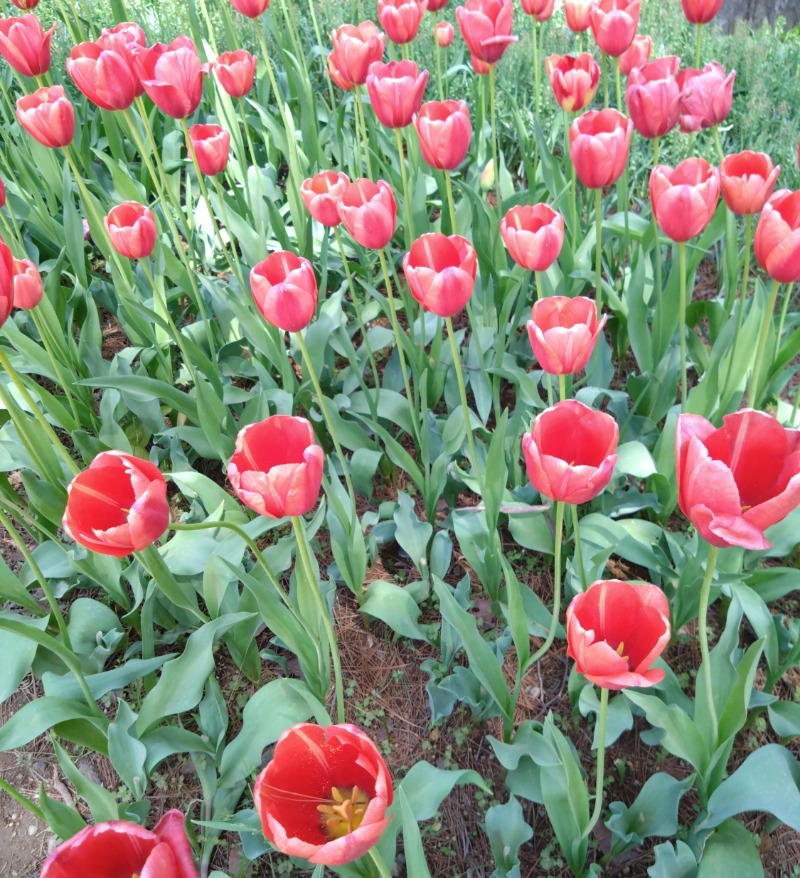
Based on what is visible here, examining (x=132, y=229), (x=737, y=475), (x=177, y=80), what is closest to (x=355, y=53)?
(x=177, y=80)

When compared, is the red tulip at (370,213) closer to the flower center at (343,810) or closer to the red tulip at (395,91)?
the red tulip at (395,91)

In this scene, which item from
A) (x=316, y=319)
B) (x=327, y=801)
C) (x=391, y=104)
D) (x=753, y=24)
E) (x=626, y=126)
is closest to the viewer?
(x=327, y=801)

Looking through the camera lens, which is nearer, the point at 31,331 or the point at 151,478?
the point at 151,478

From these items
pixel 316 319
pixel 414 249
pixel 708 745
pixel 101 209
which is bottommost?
pixel 708 745

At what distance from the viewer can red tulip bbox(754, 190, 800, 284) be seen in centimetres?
150

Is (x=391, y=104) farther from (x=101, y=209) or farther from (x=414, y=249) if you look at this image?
(x=101, y=209)

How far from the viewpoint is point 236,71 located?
2383mm

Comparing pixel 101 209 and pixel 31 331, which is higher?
pixel 101 209

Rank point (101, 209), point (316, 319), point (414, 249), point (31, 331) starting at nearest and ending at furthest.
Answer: point (414, 249)
point (316, 319)
point (31, 331)
point (101, 209)

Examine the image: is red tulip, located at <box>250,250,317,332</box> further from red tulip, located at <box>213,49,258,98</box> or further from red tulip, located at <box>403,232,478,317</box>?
red tulip, located at <box>213,49,258,98</box>

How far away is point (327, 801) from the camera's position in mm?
1100

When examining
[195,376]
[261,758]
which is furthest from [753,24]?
[261,758]

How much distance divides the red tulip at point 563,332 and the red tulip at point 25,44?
5.91 feet

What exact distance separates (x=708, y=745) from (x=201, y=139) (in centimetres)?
194
